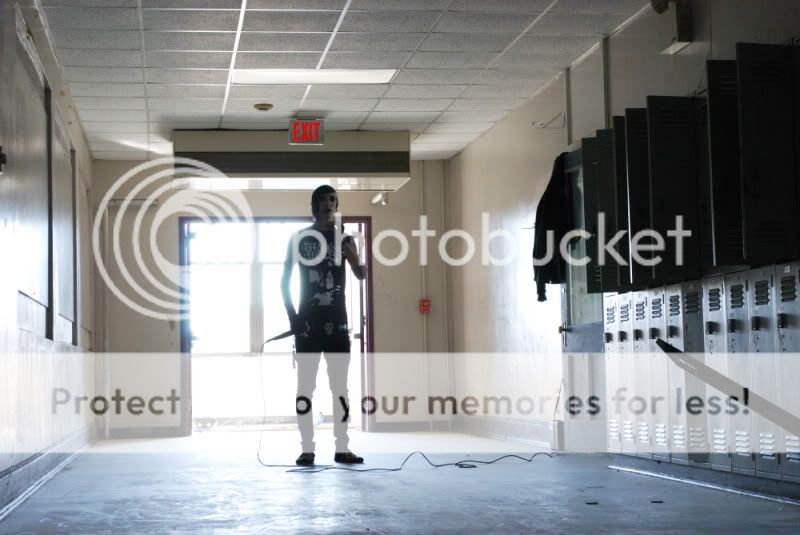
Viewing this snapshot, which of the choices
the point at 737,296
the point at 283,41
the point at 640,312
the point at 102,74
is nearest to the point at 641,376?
the point at 640,312

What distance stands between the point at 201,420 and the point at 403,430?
11.5ft

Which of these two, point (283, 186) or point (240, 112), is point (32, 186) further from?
point (283, 186)

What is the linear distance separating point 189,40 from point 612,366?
3.24m

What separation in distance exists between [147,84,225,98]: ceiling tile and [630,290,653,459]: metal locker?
11.9ft

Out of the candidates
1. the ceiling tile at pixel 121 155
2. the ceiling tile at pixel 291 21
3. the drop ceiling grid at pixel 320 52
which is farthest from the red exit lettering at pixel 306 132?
the ceiling tile at pixel 291 21

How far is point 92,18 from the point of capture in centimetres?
594

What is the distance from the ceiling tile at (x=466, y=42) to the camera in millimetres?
6465

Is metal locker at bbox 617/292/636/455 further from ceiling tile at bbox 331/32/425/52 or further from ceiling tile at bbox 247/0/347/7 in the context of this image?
ceiling tile at bbox 247/0/347/7

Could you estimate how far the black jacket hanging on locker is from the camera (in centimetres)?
690

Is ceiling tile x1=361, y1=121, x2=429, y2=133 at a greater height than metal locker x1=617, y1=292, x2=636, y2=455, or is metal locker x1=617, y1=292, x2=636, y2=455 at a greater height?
ceiling tile x1=361, y1=121, x2=429, y2=133

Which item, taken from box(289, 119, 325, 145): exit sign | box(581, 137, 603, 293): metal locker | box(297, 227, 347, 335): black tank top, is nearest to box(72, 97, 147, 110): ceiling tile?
box(289, 119, 325, 145): exit sign

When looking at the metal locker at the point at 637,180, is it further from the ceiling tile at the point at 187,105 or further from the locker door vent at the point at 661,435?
the ceiling tile at the point at 187,105

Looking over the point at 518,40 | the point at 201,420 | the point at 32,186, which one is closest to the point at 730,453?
the point at 518,40

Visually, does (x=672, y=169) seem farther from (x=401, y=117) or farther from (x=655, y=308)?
(x=401, y=117)
